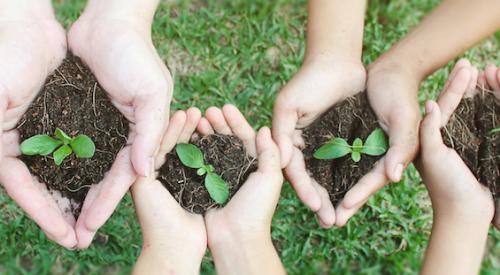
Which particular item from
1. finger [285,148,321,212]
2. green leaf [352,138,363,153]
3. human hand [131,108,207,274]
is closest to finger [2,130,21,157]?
human hand [131,108,207,274]

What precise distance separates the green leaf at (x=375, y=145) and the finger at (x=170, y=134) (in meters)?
0.60

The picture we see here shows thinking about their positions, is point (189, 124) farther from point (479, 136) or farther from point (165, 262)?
point (479, 136)

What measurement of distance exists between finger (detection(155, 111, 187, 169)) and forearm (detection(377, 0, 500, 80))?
0.80 meters

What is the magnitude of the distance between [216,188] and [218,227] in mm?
131

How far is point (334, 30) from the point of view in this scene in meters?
2.21

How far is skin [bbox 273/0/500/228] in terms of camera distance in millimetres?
1939

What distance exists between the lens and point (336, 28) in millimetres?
2207

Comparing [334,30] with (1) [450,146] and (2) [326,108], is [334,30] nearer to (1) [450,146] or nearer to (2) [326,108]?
(2) [326,108]

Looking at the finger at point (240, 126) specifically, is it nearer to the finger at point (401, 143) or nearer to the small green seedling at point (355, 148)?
the small green seedling at point (355, 148)

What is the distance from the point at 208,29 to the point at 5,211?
118 cm

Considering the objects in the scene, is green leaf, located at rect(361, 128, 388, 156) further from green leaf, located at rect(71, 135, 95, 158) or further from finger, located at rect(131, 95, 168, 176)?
green leaf, located at rect(71, 135, 95, 158)

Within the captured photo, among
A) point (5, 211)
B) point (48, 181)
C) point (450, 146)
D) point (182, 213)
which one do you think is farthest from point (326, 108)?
point (5, 211)

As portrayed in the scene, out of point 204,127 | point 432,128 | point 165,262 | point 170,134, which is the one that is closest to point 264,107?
point 204,127

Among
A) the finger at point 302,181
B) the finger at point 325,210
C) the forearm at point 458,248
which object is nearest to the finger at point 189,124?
the finger at point 302,181
